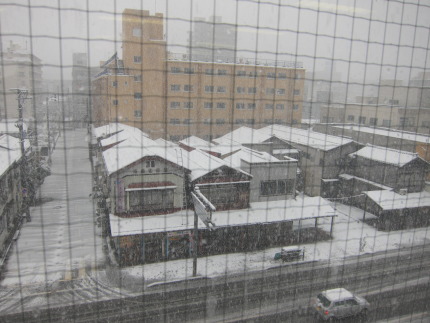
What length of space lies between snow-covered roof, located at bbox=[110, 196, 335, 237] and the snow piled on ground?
35 centimetres

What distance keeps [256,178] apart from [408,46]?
10.6 ft

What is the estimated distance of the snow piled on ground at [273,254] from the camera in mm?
3475

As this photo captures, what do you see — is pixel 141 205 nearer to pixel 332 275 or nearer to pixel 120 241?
pixel 120 241

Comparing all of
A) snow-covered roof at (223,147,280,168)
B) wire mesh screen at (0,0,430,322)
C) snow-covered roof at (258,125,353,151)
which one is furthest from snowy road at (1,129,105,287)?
snow-covered roof at (258,125,353,151)

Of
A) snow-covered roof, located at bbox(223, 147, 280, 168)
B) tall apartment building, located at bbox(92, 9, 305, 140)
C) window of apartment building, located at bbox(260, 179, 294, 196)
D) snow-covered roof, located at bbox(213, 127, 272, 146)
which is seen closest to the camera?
snow-covered roof, located at bbox(223, 147, 280, 168)

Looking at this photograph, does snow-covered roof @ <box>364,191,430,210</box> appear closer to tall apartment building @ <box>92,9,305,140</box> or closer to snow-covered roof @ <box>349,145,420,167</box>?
snow-covered roof @ <box>349,145,420,167</box>

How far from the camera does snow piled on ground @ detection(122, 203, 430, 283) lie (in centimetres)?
347

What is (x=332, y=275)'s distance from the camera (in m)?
3.64

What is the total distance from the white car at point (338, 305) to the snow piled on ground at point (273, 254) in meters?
0.33

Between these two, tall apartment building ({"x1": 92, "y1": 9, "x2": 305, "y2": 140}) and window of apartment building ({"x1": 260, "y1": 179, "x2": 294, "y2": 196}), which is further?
tall apartment building ({"x1": 92, "y1": 9, "x2": 305, "y2": 140})

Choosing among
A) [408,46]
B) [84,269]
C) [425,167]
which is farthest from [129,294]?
[425,167]

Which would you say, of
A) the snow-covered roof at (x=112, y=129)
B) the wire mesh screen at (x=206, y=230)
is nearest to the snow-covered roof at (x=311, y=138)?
the wire mesh screen at (x=206, y=230)

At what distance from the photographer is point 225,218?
3.90m

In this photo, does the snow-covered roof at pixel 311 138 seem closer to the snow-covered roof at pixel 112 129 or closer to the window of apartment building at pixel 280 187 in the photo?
the window of apartment building at pixel 280 187
